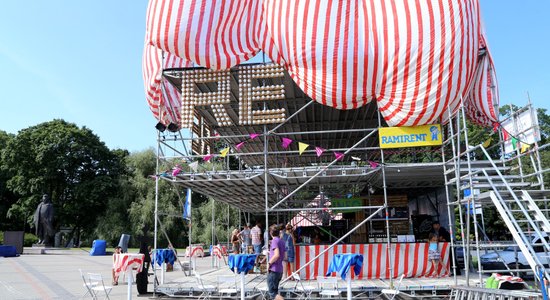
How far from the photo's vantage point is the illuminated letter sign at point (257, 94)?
12.0 m

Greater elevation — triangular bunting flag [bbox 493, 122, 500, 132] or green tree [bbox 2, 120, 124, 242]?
green tree [bbox 2, 120, 124, 242]

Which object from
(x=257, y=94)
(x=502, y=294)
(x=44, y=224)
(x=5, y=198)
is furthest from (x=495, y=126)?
(x=5, y=198)

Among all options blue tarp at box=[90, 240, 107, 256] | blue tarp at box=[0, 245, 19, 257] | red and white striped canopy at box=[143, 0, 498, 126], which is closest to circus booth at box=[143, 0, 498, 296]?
red and white striped canopy at box=[143, 0, 498, 126]

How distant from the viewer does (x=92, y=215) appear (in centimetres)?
4269

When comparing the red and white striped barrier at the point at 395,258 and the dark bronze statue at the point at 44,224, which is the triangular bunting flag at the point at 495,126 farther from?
the dark bronze statue at the point at 44,224

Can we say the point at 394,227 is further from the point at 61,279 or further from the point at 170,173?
the point at 61,279

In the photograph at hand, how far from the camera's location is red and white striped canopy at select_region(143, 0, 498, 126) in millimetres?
10688

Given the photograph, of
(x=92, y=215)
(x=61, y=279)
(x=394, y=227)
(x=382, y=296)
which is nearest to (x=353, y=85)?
(x=382, y=296)

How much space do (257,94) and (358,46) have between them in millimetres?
3089

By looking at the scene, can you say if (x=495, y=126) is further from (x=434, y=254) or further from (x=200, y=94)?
(x=200, y=94)

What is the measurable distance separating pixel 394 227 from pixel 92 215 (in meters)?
35.1

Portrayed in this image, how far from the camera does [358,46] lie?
1105 centimetres

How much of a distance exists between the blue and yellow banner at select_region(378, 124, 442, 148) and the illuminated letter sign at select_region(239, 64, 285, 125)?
2863 mm

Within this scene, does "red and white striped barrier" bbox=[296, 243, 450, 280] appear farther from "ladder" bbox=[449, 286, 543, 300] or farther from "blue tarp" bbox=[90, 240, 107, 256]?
"blue tarp" bbox=[90, 240, 107, 256]
